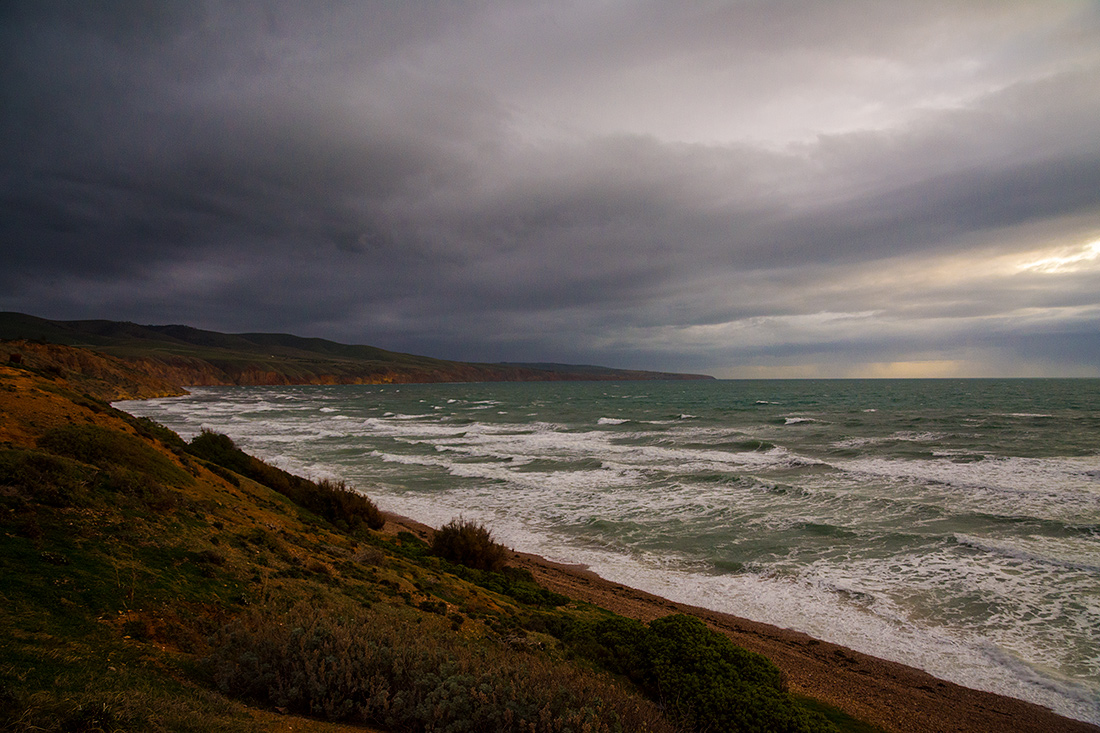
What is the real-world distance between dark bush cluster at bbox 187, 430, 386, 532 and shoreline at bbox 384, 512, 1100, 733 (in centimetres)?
655

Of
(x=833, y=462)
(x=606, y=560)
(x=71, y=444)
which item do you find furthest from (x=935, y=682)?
(x=833, y=462)

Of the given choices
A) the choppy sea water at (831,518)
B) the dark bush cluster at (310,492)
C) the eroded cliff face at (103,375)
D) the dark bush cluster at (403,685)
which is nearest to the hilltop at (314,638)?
the dark bush cluster at (403,685)

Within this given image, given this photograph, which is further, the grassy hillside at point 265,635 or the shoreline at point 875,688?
the shoreline at point 875,688

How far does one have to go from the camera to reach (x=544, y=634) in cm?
771

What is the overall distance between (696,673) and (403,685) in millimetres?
3649

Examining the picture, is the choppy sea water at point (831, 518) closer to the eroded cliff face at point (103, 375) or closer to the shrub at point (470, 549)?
the shrub at point (470, 549)

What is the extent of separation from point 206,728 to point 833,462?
1123 inches

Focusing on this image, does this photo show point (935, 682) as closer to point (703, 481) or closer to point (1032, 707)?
point (1032, 707)

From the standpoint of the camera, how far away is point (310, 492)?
14.6 metres

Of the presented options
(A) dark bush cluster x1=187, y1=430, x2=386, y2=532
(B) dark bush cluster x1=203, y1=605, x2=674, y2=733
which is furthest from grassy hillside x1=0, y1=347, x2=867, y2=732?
(A) dark bush cluster x1=187, y1=430, x2=386, y2=532

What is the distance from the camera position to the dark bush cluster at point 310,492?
46.0 feet

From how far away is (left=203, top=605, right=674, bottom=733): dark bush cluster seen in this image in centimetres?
405

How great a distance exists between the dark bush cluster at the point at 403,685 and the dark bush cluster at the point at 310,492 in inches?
346

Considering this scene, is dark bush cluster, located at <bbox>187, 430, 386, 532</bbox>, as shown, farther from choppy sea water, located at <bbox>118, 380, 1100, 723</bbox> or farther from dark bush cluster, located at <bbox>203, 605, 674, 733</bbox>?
dark bush cluster, located at <bbox>203, 605, 674, 733</bbox>
